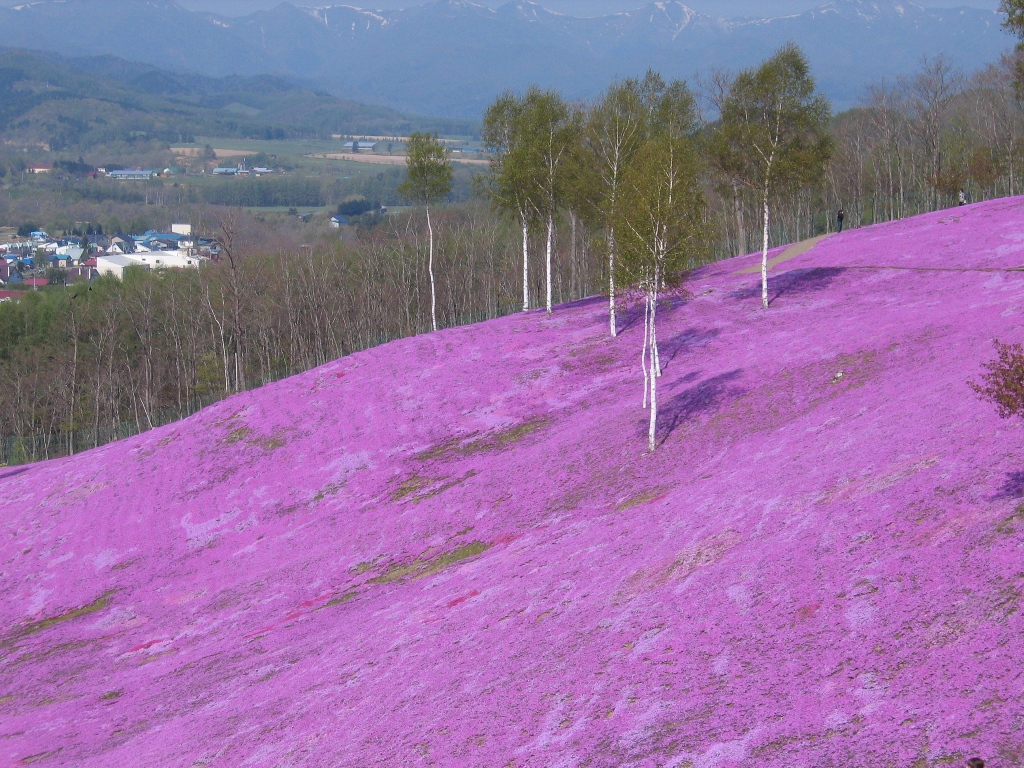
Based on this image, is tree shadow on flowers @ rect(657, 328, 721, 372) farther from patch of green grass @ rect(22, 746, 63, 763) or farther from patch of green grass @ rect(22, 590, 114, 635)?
patch of green grass @ rect(22, 746, 63, 763)

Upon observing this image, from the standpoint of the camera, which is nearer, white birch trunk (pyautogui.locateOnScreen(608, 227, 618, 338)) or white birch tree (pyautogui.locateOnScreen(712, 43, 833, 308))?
white birch trunk (pyautogui.locateOnScreen(608, 227, 618, 338))

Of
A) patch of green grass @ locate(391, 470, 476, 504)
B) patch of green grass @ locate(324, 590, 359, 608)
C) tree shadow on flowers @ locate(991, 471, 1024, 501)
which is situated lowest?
patch of green grass @ locate(324, 590, 359, 608)

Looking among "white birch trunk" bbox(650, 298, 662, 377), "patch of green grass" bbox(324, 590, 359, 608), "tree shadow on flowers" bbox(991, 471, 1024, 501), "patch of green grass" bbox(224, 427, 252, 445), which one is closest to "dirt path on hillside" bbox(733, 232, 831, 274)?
"white birch trunk" bbox(650, 298, 662, 377)

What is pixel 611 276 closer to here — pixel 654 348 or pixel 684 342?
pixel 684 342

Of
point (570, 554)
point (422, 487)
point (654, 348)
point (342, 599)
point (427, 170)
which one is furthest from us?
point (427, 170)

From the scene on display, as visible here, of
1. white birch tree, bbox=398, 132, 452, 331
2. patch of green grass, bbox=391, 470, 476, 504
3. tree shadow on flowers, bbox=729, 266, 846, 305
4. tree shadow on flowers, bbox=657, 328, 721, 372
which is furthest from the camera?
white birch tree, bbox=398, 132, 452, 331

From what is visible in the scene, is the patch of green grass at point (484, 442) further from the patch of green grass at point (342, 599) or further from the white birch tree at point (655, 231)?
the patch of green grass at point (342, 599)

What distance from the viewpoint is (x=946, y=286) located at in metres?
46.3

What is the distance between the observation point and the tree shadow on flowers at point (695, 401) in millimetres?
35812

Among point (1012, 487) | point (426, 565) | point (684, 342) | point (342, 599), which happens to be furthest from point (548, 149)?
point (1012, 487)

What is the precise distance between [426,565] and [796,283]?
34.1 meters

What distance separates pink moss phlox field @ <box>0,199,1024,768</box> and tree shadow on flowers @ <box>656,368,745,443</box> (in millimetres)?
190

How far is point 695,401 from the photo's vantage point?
37219 millimetres

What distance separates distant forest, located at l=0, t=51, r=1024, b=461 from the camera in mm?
78562
